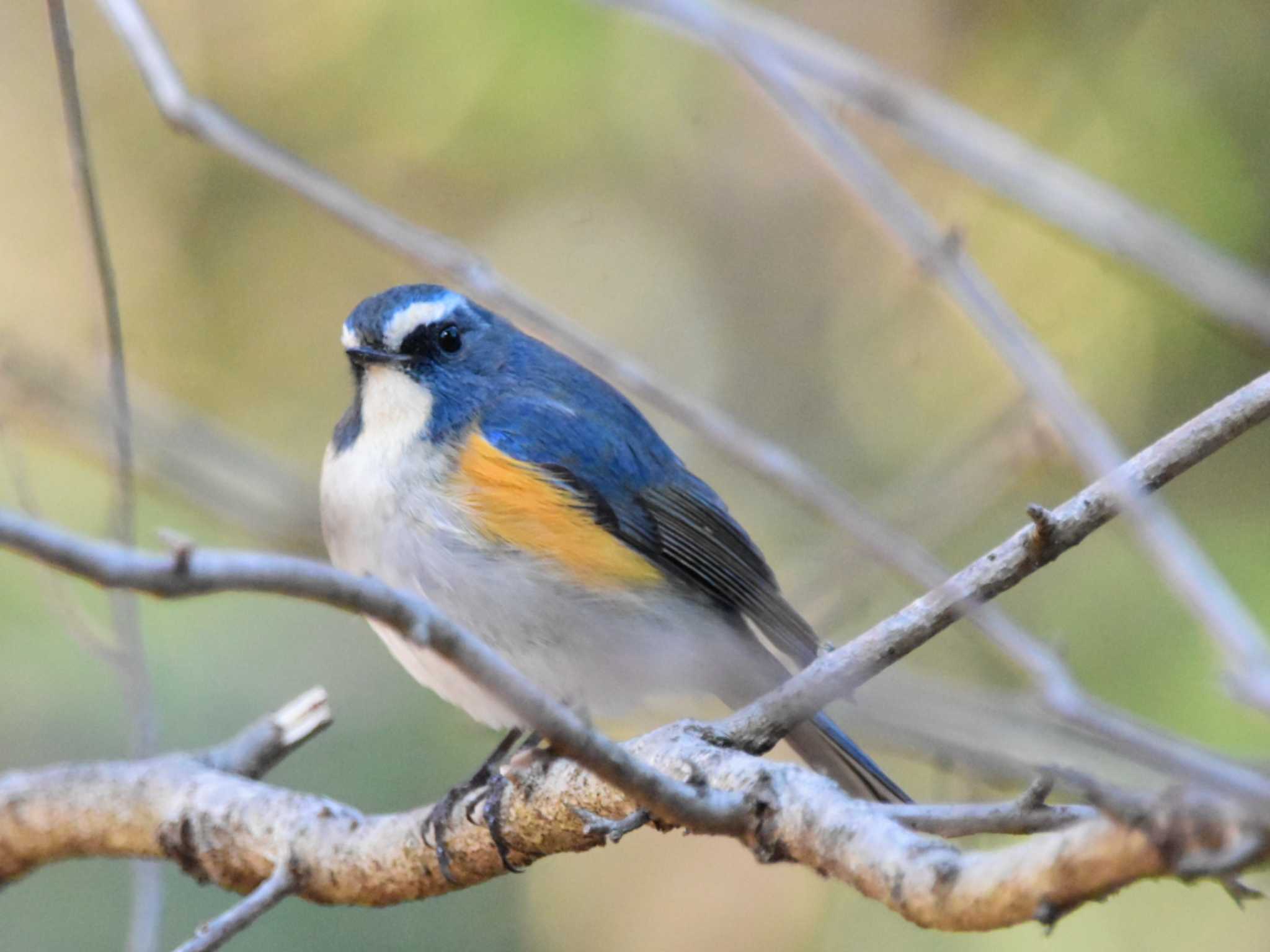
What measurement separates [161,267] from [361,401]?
3.28 meters

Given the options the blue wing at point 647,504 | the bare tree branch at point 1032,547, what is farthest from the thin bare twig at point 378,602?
the blue wing at point 647,504

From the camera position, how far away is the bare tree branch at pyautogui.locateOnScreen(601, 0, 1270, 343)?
76.0 inches

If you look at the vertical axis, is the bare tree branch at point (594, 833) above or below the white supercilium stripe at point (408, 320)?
below

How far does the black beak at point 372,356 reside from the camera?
12.5ft

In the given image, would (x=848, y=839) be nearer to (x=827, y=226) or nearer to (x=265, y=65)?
(x=827, y=226)

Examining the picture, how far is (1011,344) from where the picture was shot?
72.9 inches

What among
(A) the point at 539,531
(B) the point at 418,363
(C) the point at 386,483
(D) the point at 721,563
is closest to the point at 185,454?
(C) the point at 386,483

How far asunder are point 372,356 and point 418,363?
0.13 metres

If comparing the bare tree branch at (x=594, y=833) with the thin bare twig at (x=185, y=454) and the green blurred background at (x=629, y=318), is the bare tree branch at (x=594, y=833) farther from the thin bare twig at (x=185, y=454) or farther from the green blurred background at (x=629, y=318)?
the green blurred background at (x=629, y=318)

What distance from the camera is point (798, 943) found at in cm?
558

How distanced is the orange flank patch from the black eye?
0.43 meters

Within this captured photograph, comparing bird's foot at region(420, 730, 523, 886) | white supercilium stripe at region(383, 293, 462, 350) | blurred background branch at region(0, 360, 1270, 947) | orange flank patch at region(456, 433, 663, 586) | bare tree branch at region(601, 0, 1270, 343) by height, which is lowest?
blurred background branch at region(0, 360, 1270, 947)

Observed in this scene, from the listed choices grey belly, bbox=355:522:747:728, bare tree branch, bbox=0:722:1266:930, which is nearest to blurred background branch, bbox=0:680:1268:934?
bare tree branch, bbox=0:722:1266:930

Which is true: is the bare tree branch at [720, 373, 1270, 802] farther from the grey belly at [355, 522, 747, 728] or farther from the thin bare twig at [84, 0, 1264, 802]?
the grey belly at [355, 522, 747, 728]
